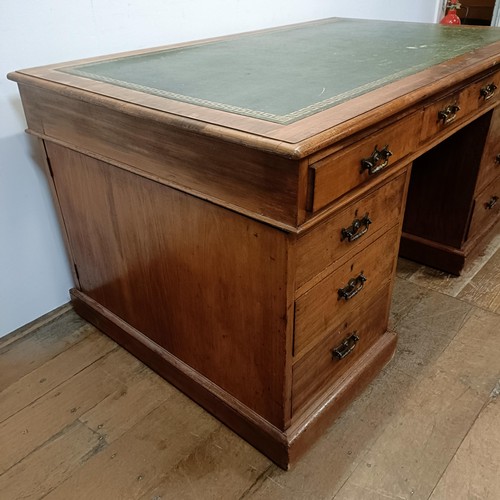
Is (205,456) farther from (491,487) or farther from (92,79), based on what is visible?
(92,79)

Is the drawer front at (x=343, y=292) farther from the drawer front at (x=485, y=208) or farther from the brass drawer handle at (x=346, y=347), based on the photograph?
the drawer front at (x=485, y=208)

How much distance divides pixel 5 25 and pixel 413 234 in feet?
4.71

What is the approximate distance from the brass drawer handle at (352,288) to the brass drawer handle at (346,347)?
0.12 m

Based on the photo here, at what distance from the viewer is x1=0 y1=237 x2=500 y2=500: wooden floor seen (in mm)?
1068

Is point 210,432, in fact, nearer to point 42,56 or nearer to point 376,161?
point 376,161

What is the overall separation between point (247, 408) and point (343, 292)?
34 centimetres

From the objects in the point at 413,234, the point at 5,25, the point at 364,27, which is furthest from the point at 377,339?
the point at 5,25

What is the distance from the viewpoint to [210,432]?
1188mm

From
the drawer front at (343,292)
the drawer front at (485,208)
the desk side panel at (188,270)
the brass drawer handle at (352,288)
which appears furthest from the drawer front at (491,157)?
the desk side panel at (188,270)

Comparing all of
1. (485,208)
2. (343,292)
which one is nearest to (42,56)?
(343,292)

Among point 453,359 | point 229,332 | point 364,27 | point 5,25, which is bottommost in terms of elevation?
point 453,359

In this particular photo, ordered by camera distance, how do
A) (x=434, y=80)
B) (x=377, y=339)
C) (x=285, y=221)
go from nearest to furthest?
(x=285, y=221) → (x=434, y=80) → (x=377, y=339)

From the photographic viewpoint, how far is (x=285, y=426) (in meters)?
1.06

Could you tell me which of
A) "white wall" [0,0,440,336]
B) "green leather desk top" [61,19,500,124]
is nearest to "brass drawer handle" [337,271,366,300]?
"green leather desk top" [61,19,500,124]
